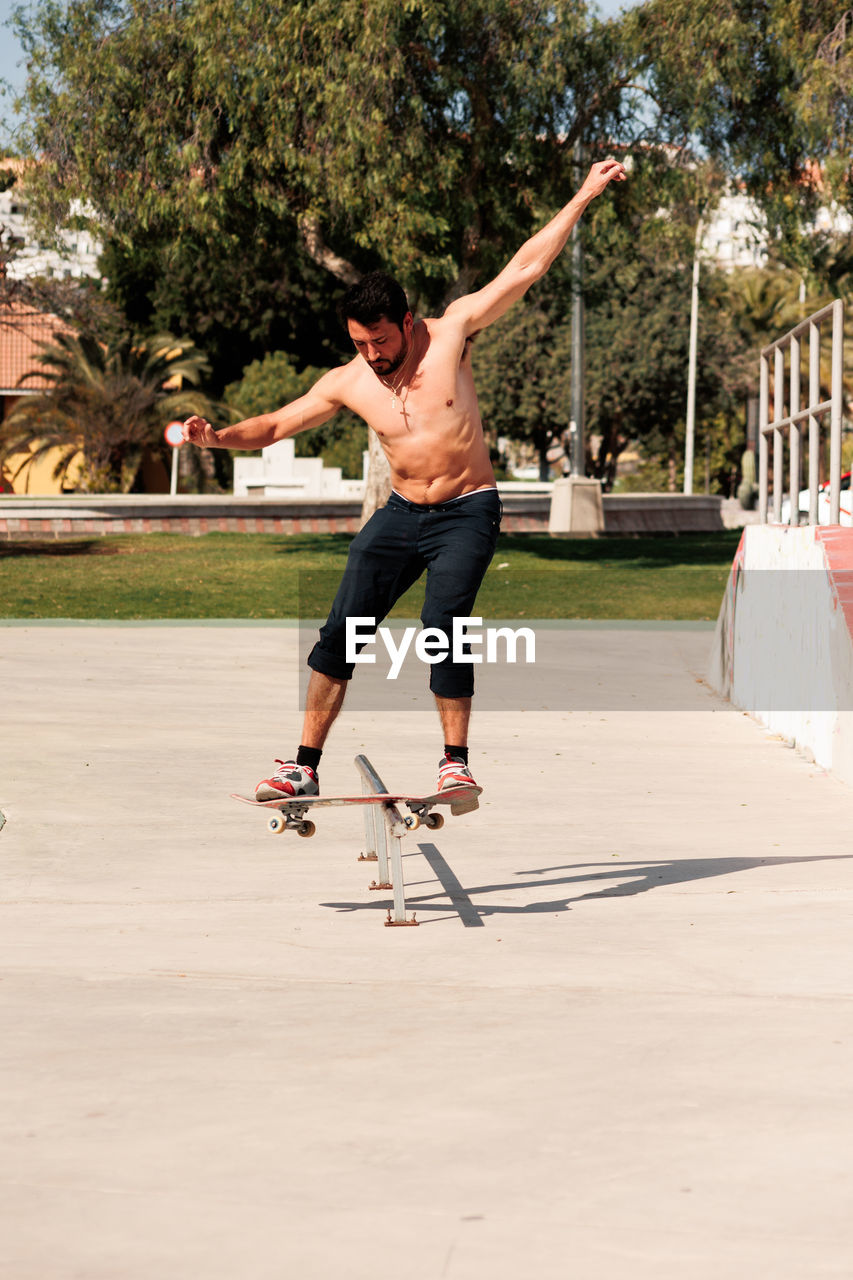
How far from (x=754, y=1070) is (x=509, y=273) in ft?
10.7

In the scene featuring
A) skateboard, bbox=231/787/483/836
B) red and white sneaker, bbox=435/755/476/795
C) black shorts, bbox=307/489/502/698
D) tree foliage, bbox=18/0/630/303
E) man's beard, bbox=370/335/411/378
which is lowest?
skateboard, bbox=231/787/483/836

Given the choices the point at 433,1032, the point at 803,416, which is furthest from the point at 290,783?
the point at 803,416

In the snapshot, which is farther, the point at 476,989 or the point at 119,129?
the point at 119,129

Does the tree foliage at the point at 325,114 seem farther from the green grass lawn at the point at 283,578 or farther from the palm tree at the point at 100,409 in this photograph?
the palm tree at the point at 100,409

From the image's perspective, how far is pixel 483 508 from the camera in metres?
6.30

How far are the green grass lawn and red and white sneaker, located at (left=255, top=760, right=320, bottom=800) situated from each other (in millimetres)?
14020

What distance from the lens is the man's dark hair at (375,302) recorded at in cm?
594

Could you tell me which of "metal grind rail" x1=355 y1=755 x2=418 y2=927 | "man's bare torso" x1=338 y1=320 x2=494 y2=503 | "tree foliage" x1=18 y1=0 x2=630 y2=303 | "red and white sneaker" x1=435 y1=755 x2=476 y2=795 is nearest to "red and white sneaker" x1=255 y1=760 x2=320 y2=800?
"metal grind rail" x1=355 y1=755 x2=418 y2=927

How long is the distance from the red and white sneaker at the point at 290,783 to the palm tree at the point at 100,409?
44480 millimetres

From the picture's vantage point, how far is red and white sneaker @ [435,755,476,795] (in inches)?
238

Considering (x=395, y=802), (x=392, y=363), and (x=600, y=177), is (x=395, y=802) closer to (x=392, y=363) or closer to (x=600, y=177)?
(x=392, y=363)

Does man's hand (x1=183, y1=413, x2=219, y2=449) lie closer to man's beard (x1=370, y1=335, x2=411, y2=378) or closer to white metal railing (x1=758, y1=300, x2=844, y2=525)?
man's beard (x1=370, y1=335, x2=411, y2=378)

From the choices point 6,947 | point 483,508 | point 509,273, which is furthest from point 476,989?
point 509,273

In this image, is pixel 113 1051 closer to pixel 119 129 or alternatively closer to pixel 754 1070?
pixel 754 1070
